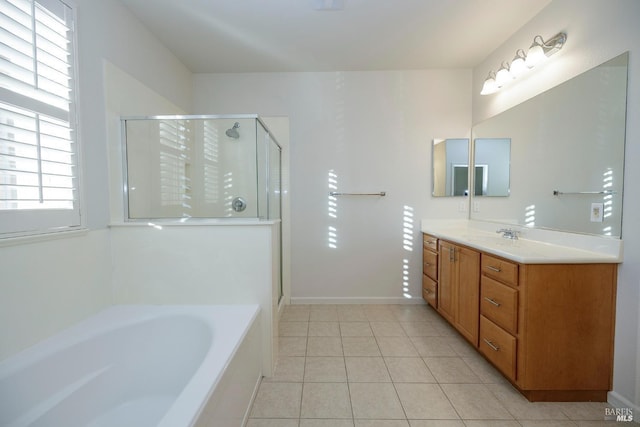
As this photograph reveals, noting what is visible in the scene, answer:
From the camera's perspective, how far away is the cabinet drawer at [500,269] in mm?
1519

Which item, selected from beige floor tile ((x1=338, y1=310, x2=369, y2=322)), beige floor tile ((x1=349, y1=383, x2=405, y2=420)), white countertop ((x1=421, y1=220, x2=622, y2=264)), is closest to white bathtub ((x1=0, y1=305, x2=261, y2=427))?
beige floor tile ((x1=349, y1=383, x2=405, y2=420))

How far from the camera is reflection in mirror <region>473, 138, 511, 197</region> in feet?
7.52

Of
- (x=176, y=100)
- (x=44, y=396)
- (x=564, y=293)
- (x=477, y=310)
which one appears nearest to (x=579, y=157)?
(x=564, y=293)

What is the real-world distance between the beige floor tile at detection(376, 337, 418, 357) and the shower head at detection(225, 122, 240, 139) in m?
2.00

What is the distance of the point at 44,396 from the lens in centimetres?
109

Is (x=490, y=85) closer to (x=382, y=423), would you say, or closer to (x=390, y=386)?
(x=390, y=386)

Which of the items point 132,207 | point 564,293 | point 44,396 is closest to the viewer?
point 44,396

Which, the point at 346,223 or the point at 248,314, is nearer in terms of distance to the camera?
the point at 248,314

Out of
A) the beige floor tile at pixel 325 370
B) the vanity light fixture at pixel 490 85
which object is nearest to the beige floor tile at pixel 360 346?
the beige floor tile at pixel 325 370

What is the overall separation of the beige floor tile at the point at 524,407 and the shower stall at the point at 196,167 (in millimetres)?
1881

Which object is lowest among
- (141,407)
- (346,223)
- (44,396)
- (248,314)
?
(141,407)

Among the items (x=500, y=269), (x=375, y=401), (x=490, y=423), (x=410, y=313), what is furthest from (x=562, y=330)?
(x=410, y=313)

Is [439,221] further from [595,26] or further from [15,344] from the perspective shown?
[15,344]

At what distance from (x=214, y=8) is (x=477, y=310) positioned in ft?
9.45
